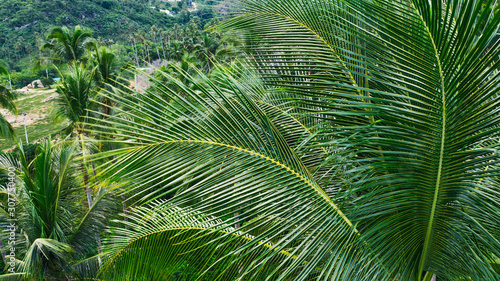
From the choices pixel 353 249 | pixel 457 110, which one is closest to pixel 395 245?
pixel 353 249

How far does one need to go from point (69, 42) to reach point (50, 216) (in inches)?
467

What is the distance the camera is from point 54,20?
248ft

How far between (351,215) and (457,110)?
0.78 m

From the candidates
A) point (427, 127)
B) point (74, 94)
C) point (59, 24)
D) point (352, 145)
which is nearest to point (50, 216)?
point (74, 94)

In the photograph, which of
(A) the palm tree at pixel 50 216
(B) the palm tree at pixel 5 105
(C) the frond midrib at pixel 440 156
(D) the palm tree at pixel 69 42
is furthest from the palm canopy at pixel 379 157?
(D) the palm tree at pixel 69 42

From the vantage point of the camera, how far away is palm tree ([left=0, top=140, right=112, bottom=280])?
5.83m

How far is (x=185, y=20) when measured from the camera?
4247 inches

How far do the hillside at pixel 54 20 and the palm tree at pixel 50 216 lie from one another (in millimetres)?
65292

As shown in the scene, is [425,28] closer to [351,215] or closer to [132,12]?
[351,215]

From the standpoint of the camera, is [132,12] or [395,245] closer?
[395,245]

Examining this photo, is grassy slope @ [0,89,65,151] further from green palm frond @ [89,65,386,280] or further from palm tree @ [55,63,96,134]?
green palm frond @ [89,65,386,280]

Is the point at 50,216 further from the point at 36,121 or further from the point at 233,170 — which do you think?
the point at 36,121

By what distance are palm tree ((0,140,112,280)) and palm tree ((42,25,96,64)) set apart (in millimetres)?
9581

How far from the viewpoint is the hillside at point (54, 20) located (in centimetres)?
6594
